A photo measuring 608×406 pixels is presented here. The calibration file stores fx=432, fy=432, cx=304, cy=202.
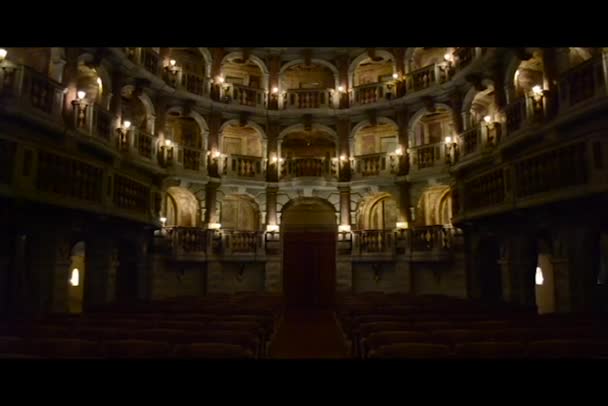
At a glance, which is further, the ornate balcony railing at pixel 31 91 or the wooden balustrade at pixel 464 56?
the wooden balustrade at pixel 464 56

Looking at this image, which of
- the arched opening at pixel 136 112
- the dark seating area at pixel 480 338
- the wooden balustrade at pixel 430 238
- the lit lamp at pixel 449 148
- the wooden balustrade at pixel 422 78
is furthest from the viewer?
the wooden balustrade at pixel 422 78

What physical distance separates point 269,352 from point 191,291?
11.5 m

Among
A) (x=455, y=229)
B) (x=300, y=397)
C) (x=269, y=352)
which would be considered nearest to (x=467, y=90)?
(x=455, y=229)

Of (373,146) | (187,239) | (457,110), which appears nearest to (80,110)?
(187,239)

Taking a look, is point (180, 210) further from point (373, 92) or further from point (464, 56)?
point (464, 56)

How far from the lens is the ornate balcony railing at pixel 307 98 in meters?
21.6

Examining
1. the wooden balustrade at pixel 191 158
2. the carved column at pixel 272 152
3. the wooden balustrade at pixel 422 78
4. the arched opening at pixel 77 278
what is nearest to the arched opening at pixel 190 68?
the wooden balustrade at pixel 191 158

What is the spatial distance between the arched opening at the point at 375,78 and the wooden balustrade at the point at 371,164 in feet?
8.93

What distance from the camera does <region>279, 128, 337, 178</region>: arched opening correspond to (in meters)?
21.0

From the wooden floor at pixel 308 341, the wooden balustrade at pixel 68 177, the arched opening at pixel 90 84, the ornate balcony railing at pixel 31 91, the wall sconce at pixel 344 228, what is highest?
the arched opening at pixel 90 84

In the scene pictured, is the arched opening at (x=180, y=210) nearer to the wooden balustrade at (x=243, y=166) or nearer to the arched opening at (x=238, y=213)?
the arched opening at (x=238, y=213)

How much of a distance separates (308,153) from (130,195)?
504 inches

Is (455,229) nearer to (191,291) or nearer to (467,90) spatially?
(467,90)

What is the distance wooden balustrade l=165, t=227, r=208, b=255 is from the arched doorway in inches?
165
